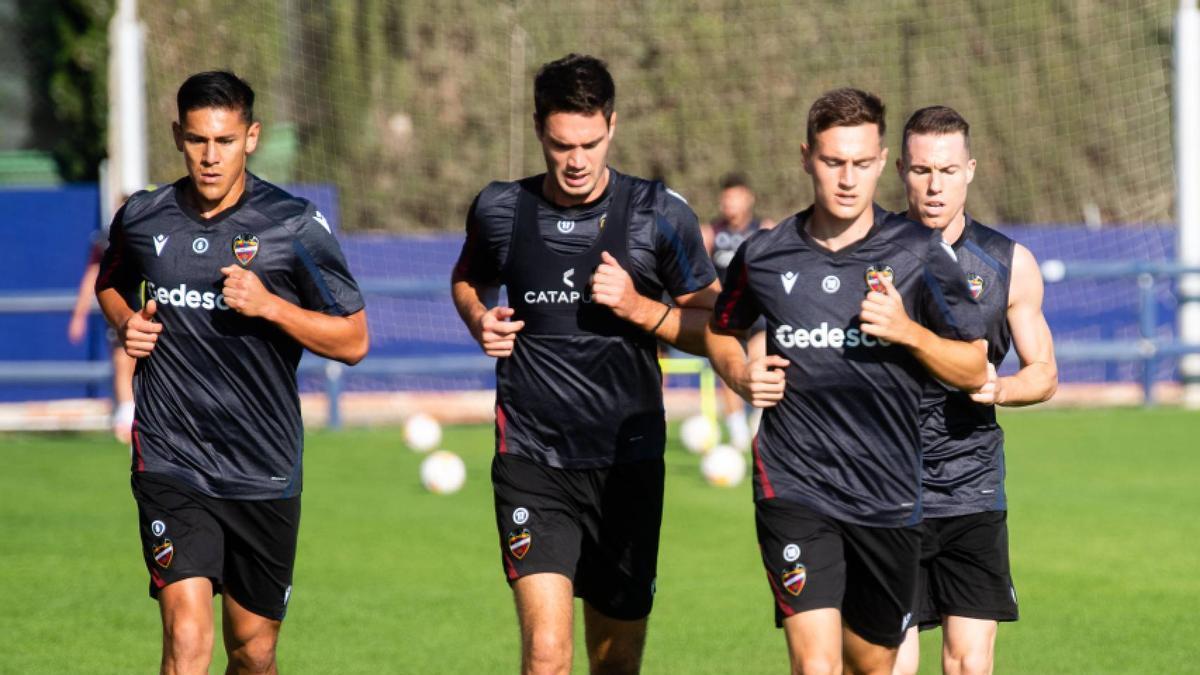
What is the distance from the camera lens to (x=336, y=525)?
11.6m

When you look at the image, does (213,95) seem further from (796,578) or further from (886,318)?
(796,578)

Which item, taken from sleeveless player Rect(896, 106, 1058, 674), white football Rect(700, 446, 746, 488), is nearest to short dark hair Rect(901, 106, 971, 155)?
sleeveless player Rect(896, 106, 1058, 674)

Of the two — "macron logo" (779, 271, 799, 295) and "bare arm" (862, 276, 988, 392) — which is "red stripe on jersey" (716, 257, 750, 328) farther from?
"bare arm" (862, 276, 988, 392)

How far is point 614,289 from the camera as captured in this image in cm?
600

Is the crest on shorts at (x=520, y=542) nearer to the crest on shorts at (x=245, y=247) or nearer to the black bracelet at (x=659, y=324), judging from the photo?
the black bracelet at (x=659, y=324)

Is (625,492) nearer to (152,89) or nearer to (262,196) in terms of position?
(262,196)

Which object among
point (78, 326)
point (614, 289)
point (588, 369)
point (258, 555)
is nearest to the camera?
point (614, 289)

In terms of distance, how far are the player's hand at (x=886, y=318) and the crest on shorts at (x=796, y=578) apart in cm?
77

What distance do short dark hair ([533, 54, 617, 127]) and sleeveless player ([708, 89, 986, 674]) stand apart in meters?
0.82

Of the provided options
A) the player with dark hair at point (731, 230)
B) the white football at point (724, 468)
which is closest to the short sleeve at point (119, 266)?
the white football at point (724, 468)

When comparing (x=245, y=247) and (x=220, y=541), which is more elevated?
(x=245, y=247)

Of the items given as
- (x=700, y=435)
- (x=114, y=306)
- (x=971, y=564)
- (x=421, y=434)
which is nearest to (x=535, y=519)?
(x=971, y=564)

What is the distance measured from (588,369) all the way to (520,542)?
0.64 metres

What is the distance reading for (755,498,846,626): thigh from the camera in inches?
220
